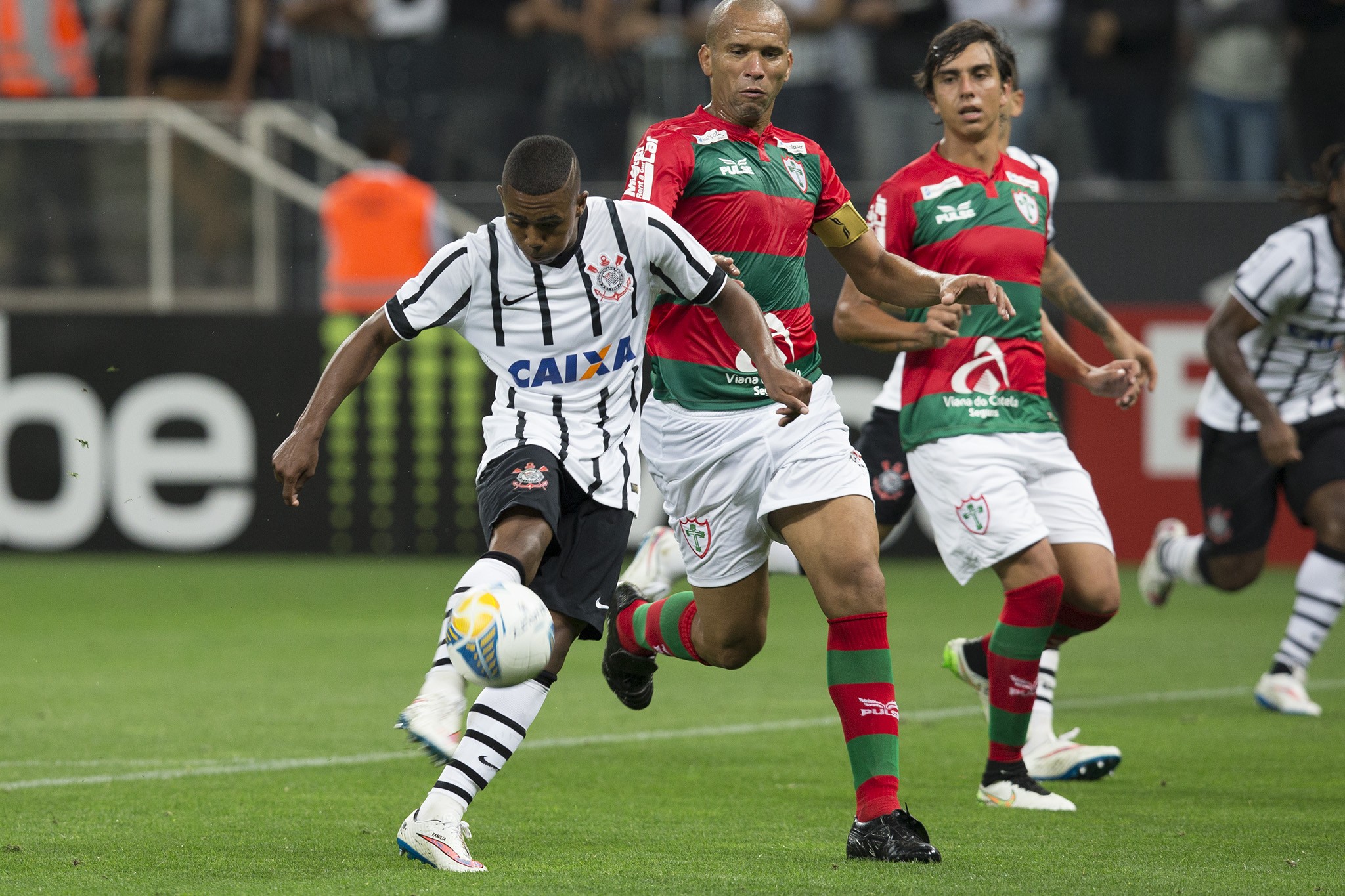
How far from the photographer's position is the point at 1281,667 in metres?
8.08

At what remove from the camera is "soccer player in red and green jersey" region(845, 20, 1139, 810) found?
20.1 ft

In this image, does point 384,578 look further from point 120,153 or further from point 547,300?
point 547,300

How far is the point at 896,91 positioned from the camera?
14375 mm

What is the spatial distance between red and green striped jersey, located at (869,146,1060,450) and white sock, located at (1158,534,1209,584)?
290cm

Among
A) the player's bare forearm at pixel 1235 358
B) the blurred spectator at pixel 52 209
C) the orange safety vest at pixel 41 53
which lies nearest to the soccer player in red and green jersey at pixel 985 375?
the player's bare forearm at pixel 1235 358

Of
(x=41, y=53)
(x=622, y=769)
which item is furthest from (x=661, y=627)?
(x=41, y=53)

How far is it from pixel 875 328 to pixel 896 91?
344 inches

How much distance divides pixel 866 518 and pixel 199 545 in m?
9.09

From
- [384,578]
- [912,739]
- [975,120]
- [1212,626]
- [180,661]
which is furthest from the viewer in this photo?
[384,578]

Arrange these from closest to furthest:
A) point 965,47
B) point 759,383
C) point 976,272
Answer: point 759,383 → point 976,272 → point 965,47

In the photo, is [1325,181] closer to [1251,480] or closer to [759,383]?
[1251,480]

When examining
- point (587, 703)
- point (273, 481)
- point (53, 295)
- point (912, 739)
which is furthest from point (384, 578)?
point (912, 739)

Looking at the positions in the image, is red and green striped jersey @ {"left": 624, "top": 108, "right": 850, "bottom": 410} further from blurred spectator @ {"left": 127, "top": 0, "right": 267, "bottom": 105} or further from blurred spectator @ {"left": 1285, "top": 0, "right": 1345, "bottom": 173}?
blurred spectator @ {"left": 127, "top": 0, "right": 267, "bottom": 105}

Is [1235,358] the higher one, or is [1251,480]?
[1235,358]
